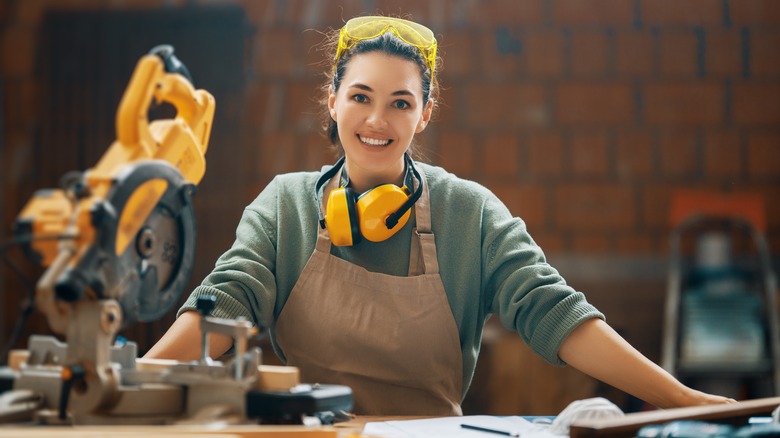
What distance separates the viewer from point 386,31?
2.14 meters

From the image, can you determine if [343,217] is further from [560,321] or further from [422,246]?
[560,321]

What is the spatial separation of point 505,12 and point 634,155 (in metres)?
0.82

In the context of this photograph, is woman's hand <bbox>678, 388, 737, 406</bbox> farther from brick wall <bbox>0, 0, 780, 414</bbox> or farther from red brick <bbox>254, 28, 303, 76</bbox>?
red brick <bbox>254, 28, 303, 76</bbox>

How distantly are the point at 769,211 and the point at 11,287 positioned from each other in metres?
3.28

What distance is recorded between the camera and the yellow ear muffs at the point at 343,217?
6.58 ft

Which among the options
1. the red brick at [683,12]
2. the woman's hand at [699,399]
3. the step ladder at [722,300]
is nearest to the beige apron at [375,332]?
the woman's hand at [699,399]

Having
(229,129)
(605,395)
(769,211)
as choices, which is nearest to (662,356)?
(605,395)

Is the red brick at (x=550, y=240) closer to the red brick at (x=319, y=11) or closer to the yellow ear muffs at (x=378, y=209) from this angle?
the red brick at (x=319, y=11)

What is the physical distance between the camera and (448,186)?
7.13ft

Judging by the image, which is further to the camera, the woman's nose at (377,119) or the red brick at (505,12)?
the red brick at (505,12)

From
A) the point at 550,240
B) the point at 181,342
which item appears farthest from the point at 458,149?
the point at 181,342

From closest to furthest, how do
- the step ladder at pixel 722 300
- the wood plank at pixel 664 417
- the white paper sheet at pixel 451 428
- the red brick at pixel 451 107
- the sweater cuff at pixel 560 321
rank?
the wood plank at pixel 664 417
the white paper sheet at pixel 451 428
the sweater cuff at pixel 560 321
the step ladder at pixel 722 300
the red brick at pixel 451 107

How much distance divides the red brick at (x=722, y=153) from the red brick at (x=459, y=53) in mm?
A: 1055

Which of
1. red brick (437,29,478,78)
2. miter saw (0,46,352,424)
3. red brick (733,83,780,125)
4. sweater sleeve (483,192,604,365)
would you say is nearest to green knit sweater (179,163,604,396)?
sweater sleeve (483,192,604,365)
